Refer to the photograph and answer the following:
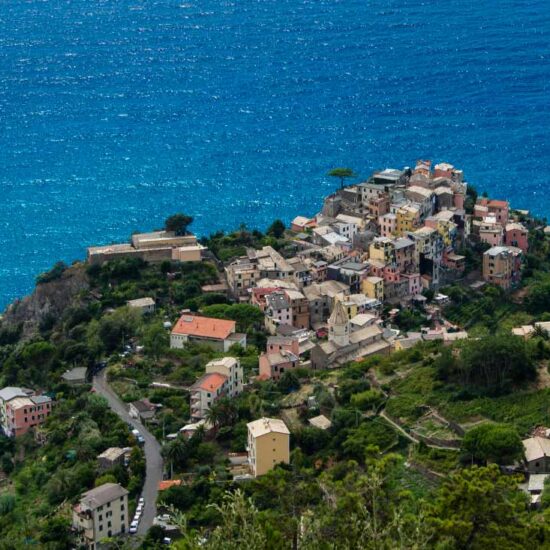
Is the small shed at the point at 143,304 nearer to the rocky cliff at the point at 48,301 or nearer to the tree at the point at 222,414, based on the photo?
the rocky cliff at the point at 48,301

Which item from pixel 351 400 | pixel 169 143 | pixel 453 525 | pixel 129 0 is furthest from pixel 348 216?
pixel 129 0

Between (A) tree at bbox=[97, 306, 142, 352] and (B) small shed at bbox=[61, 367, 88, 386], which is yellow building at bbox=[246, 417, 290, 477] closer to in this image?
(B) small shed at bbox=[61, 367, 88, 386]

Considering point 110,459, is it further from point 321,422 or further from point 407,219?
point 407,219

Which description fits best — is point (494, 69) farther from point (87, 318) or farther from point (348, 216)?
point (87, 318)

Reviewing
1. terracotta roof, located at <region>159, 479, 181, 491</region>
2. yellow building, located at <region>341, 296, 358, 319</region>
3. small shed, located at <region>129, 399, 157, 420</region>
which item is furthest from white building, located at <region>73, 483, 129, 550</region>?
yellow building, located at <region>341, 296, 358, 319</region>

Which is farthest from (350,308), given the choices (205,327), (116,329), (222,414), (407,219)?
(222,414)

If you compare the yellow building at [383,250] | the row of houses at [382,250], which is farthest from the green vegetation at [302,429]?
the yellow building at [383,250]
